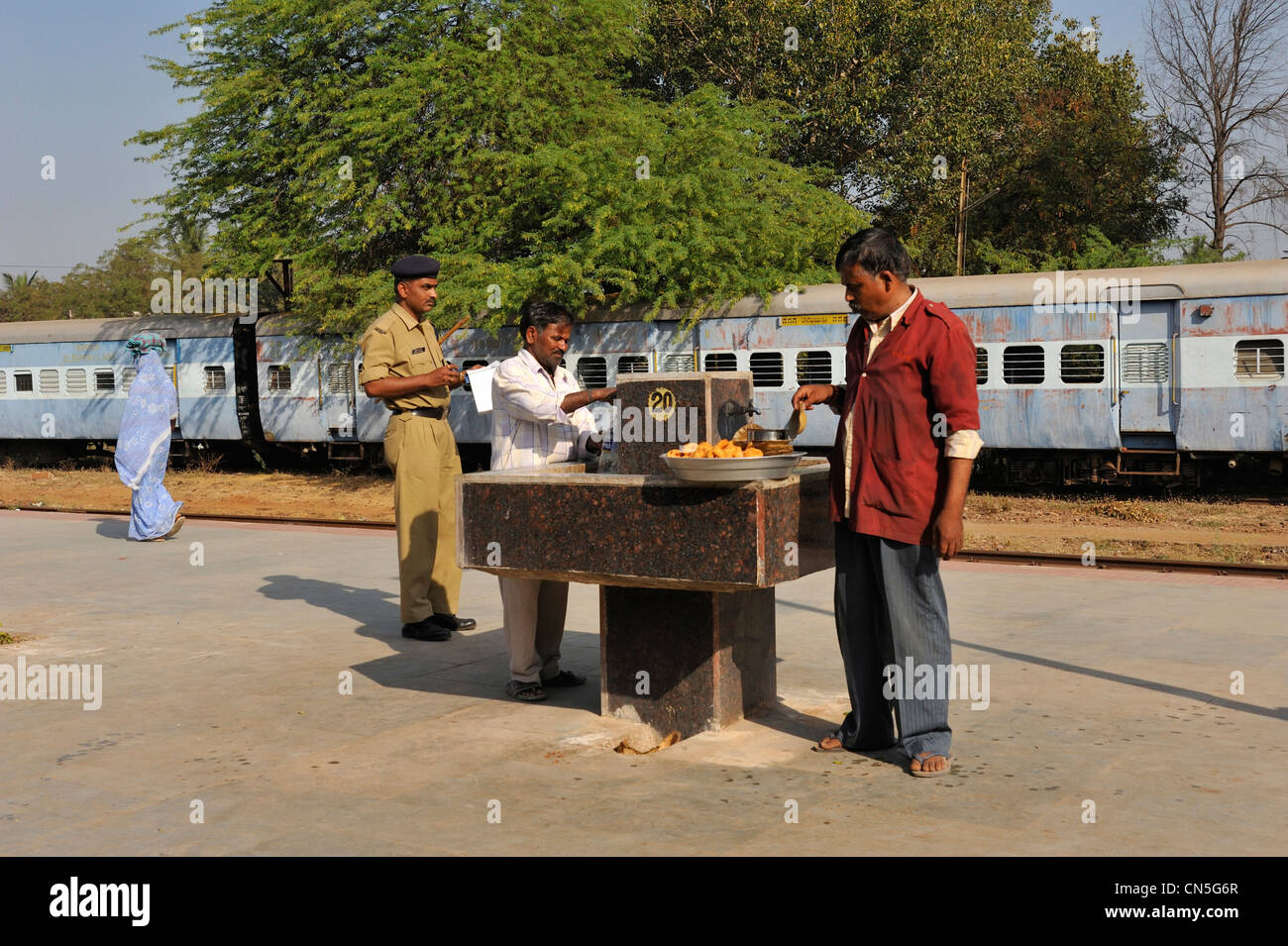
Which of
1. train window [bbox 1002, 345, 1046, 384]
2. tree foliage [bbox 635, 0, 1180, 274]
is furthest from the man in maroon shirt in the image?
tree foliage [bbox 635, 0, 1180, 274]

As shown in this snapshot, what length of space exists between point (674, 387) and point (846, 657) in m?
1.39

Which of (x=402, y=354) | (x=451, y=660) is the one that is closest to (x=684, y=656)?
(x=451, y=660)

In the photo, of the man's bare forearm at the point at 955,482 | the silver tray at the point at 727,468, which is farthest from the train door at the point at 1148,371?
the silver tray at the point at 727,468

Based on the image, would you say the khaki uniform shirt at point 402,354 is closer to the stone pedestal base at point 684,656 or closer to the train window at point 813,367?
the stone pedestal base at point 684,656

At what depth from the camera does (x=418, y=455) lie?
8.29m

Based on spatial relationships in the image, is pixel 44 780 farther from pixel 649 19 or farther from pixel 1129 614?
pixel 649 19

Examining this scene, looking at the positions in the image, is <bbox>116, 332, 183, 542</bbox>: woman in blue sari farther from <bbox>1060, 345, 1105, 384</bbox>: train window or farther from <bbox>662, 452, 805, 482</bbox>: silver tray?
<bbox>1060, 345, 1105, 384</bbox>: train window

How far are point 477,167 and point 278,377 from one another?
5296mm

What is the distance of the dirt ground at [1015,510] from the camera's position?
1377 cm

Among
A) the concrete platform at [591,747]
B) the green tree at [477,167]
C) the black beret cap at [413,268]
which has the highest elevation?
the green tree at [477,167]

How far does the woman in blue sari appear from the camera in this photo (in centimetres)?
1367

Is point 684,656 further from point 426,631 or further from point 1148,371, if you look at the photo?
point 1148,371

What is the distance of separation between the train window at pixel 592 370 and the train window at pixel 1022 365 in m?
6.07

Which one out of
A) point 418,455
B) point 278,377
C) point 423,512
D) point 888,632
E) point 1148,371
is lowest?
point 888,632
